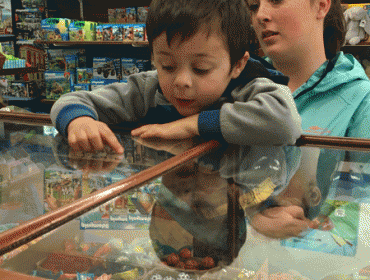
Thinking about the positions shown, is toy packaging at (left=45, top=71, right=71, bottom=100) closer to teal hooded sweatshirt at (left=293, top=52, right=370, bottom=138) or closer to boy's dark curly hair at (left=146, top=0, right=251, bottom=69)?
teal hooded sweatshirt at (left=293, top=52, right=370, bottom=138)

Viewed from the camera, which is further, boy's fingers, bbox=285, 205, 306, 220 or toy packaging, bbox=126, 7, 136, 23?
toy packaging, bbox=126, 7, 136, 23

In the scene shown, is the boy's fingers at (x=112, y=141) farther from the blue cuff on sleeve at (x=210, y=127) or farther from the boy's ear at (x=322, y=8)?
the boy's ear at (x=322, y=8)

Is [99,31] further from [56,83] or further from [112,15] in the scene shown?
[56,83]

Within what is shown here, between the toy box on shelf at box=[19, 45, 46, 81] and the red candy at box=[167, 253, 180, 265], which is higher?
the toy box on shelf at box=[19, 45, 46, 81]

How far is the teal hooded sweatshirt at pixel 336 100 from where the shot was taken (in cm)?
101

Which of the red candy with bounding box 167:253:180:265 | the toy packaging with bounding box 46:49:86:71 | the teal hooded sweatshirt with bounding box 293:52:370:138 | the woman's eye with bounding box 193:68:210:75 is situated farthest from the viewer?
the toy packaging with bounding box 46:49:86:71

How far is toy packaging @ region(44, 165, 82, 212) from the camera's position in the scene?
0.31 metres

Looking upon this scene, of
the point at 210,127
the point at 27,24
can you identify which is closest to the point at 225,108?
the point at 210,127

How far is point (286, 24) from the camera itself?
41.1 inches

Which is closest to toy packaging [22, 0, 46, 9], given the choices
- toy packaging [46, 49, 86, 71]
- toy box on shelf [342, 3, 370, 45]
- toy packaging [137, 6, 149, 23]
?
toy packaging [46, 49, 86, 71]

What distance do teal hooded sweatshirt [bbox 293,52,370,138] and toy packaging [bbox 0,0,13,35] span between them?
2972mm

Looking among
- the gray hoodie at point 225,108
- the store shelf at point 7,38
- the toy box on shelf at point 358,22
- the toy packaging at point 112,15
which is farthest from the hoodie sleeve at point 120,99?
the store shelf at point 7,38

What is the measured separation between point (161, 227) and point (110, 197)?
0.51 ft

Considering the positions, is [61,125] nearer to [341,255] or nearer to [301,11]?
[341,255]
